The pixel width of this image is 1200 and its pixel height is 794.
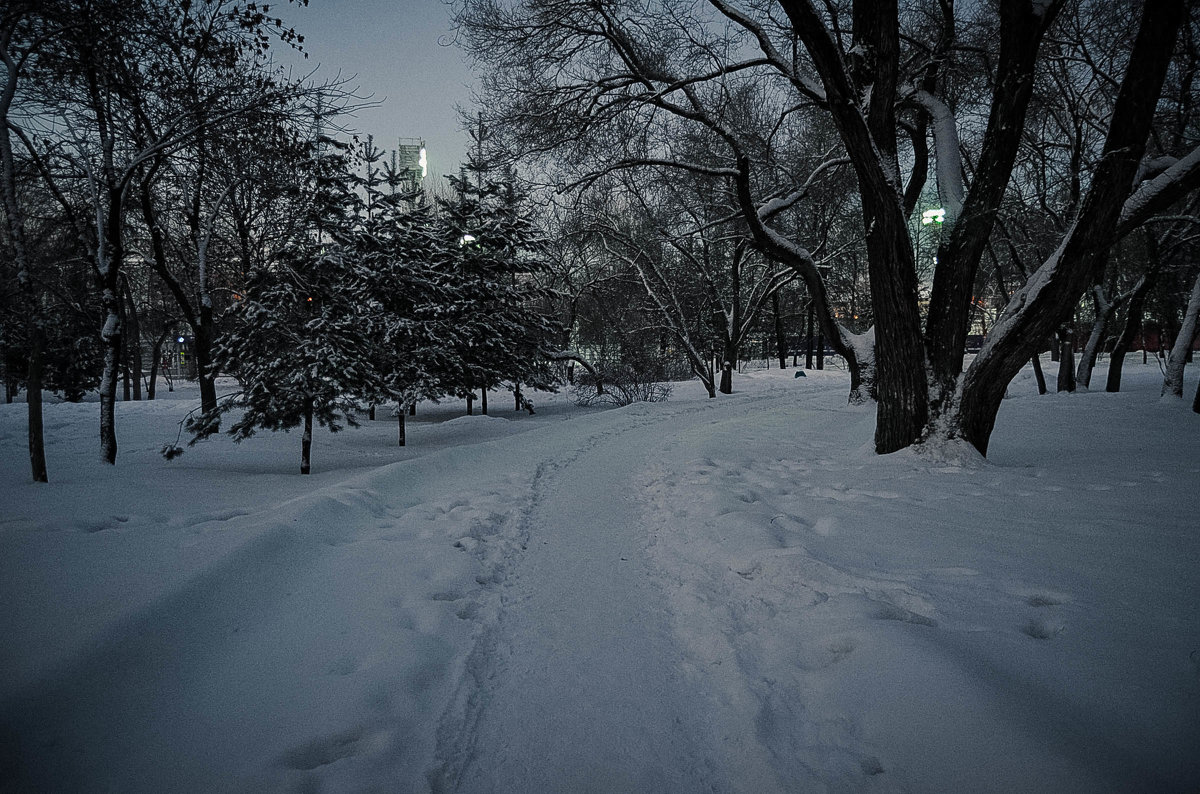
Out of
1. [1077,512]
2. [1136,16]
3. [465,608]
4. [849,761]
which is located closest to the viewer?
[849,761]

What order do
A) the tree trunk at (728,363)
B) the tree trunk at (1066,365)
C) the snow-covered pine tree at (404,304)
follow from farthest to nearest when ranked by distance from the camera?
the tree trunk at (728,363), the tree trunk at (1066,365), the snow-covered pine tree at (404,304)

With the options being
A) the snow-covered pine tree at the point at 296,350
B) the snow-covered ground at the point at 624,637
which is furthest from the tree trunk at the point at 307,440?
the snow-covered ground at the point at 624,637

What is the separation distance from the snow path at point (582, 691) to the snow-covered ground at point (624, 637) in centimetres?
1

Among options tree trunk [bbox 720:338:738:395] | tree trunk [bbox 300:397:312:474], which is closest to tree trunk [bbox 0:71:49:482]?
tree trunk [bbox 300:397:312:474]

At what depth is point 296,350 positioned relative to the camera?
7.89 metres

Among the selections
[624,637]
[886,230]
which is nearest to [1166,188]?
[886,230]

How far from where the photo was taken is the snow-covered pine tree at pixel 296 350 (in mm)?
7891

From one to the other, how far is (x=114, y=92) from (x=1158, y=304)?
29.3 meters

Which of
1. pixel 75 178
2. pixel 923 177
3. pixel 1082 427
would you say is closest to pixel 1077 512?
pixel 1082 427

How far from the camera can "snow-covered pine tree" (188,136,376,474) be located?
789cm

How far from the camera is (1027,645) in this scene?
7.00ft

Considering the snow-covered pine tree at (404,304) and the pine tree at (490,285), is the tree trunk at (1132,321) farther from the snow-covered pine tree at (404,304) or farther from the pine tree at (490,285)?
the snow-covered pine tree at (404,304)

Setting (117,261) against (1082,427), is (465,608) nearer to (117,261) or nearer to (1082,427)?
(117,261)

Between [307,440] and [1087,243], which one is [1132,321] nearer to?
[1087,243]
